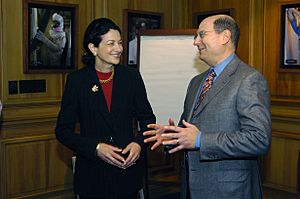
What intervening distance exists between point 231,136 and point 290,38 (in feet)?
7.61

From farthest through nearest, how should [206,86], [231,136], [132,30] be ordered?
[132,30] → [206,86] → [231,136]

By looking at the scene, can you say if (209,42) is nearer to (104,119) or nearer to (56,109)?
(104,119)

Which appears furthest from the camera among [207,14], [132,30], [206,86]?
[207,14]

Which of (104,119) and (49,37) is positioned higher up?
(49,37)

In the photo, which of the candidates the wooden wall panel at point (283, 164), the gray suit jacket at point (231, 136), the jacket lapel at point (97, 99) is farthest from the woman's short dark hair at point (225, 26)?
the wooden wall panel at point (283, 164)

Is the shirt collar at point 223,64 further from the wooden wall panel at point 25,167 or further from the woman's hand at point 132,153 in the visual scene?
the wooden wall panel at point 25,167

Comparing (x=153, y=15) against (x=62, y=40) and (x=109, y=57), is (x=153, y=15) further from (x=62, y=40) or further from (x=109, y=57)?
(x=109, y=57)

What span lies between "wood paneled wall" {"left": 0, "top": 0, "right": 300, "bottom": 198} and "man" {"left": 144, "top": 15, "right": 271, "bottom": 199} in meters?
2.00

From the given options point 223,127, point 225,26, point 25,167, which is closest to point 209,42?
point 225,26

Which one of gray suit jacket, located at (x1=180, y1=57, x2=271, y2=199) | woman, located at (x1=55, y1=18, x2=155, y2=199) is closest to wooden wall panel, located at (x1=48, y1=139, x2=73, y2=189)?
woman, located at (x1=55, y1=18, x2=155, y2=199)

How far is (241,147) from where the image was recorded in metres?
1.87

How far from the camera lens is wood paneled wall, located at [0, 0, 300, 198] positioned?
3682 mm

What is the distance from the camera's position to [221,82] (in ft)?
6.70

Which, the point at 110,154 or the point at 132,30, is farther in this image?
the point at 132,30
